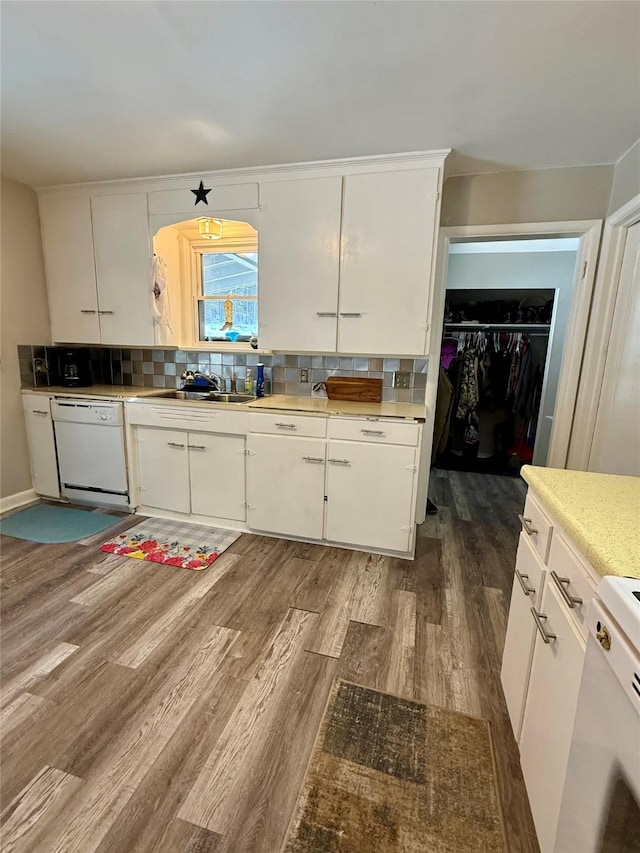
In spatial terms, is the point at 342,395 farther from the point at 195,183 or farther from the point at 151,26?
the point at 151,26

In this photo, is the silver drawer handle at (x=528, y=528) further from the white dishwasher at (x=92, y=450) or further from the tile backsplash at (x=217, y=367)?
the white dishwasher at (x=92, y=450)

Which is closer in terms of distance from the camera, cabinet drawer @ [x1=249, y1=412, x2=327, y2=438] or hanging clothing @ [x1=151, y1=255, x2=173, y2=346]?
cabinet drawer @ [x1=249, y1=412, x2=327, y2=438]

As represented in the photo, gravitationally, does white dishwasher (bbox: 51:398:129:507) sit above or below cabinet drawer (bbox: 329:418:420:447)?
below

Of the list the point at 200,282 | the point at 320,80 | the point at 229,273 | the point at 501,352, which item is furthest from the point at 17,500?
the point at 501,352

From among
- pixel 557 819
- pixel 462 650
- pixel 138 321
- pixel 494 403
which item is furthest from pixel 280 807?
pixel 494 403

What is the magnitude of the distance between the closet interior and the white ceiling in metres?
1.97

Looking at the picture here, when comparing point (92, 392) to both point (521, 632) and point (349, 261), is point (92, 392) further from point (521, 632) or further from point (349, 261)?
point (521, 632)

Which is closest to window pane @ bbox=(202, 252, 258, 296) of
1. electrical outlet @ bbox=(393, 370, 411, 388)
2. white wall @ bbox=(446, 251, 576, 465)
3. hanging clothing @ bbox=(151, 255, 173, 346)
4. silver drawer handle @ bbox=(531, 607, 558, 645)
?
hanging clothing @ bbox=(151, 255, 173, 346)

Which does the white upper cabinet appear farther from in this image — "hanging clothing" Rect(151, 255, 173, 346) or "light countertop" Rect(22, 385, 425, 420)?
"hanging clothing" Rect(151, 255, 173, 346)

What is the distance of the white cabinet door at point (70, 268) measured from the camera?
300 cm

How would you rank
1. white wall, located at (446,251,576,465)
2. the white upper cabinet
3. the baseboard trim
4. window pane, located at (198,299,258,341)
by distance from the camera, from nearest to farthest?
the white upper cabinet, the baseboard trim, window pane, located at (198,299,258,341), white wall, located at (446,251,576,465)

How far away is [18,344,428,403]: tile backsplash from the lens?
113 inches

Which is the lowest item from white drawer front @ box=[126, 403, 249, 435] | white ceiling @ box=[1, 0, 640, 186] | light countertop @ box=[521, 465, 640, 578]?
white drawer front @ box=[126, 403, 249, 435]

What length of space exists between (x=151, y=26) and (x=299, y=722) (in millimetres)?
2565
